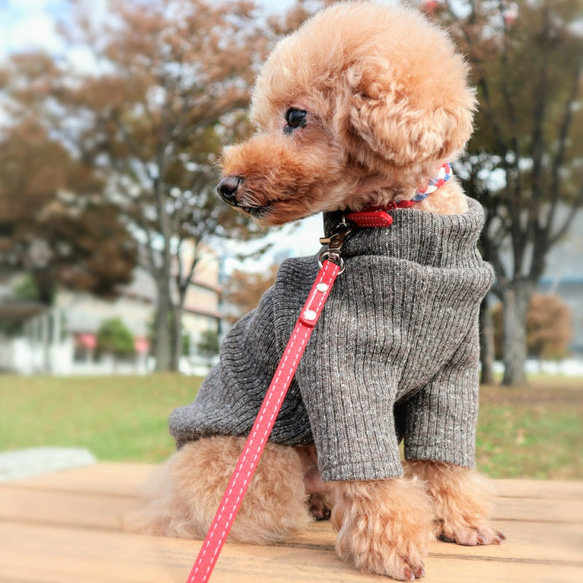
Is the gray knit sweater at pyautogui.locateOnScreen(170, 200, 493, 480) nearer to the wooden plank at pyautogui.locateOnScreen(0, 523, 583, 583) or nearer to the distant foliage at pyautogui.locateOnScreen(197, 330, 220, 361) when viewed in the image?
the wooden plank at pyautogui.locateOnScreen(0, 523, 583, 583)

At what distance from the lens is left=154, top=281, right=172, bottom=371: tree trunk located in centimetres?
383

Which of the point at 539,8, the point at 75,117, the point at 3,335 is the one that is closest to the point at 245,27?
the point at 539,8

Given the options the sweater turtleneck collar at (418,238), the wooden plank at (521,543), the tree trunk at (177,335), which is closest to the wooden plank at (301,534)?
the wooden plank at (521,543)

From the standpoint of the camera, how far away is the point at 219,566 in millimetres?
1062

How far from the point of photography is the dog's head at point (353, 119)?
0.96 m

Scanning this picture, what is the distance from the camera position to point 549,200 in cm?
326

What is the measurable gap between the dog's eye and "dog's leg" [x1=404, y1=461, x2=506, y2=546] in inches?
28.4

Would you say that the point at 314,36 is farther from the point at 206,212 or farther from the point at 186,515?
the point at 206,212

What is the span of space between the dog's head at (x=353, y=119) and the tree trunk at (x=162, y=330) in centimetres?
283

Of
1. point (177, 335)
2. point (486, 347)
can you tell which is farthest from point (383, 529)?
point (177, 335)

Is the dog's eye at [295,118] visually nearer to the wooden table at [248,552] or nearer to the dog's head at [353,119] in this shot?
the dog's head at [353,119]

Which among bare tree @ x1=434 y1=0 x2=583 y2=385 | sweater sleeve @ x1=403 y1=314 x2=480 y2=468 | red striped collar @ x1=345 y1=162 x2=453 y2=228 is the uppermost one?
bare tree @ x1=434 y1=0 x2=583 y2=385

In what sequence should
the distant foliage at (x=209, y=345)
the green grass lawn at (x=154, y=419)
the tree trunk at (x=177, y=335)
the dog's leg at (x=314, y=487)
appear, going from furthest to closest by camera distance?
1. the tree trunk at (x=177, y=335)
2. the distant foliage at (x=209, y=345)
3. the green grass lawn at (x=154, y=419)
4. the dog's leg at (x=314, y=487)

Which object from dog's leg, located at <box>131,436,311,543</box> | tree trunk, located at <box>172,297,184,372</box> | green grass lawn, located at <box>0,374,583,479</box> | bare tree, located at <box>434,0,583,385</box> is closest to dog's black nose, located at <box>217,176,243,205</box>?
dog's leg, located at <box>131,436,311,543</box>
